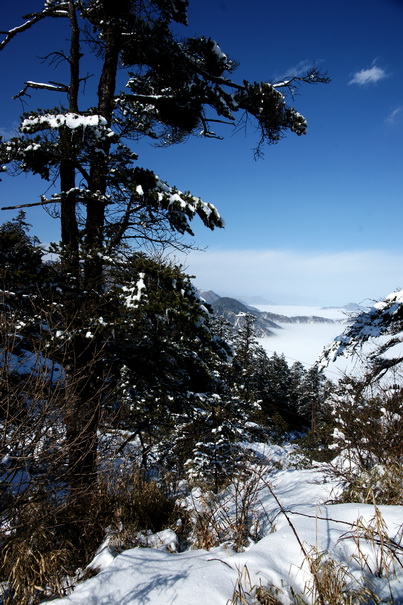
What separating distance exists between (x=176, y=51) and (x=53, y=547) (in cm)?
721

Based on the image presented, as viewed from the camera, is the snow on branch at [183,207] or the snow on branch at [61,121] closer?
the snow on branch at [61,121]

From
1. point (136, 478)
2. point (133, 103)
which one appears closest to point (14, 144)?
point (133, 103)

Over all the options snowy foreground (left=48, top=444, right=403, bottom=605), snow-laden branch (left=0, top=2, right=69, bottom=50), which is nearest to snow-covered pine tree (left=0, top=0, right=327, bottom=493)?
snow-laden branch (left=0, top=2, right=69, bottom=50)

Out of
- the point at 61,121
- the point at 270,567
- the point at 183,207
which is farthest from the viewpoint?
the point at 183,207

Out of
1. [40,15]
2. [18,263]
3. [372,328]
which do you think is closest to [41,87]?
[40,15]

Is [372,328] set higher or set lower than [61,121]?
lower

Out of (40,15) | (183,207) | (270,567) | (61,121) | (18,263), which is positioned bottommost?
(270,567)

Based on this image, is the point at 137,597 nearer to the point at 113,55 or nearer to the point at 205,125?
the point at 205,125

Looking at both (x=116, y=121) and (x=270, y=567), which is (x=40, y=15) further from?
(x=270, y=567)

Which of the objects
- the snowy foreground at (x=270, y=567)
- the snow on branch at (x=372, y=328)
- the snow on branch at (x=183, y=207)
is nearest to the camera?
the snowy foreground at (x=270, y=567)

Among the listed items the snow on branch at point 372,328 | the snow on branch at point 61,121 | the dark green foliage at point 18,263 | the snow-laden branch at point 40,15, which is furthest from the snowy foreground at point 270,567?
the snow-laden branch at point 40,15

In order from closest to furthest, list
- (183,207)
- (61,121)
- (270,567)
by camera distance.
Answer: (270,567), (61,121), (183,207)

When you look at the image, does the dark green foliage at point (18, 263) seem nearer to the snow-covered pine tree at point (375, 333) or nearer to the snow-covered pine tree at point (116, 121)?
the snow-covered pine tree at point (116, 121)

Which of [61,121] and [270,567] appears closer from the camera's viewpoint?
[270,567]
